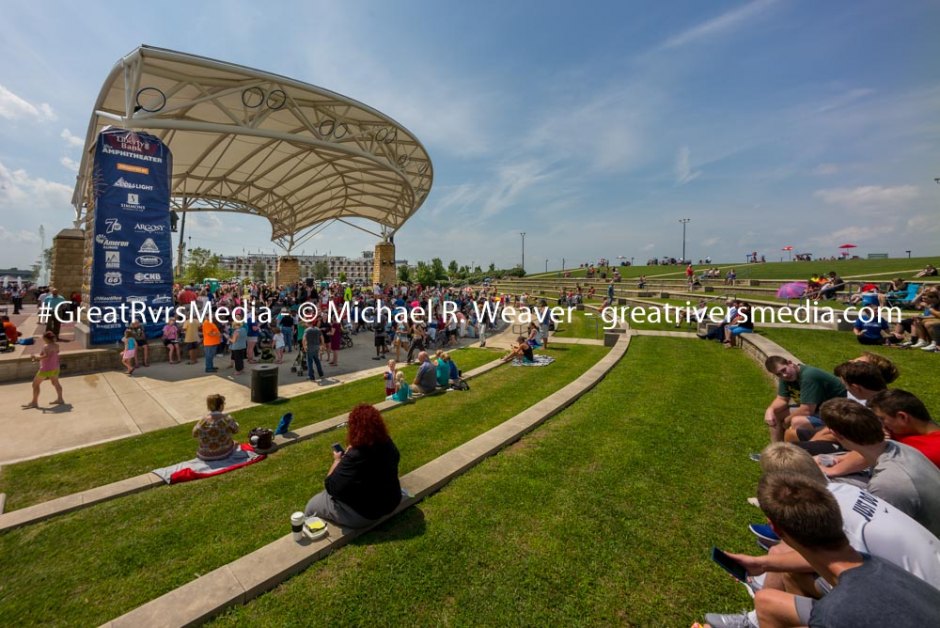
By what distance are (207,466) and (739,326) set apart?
14.2m

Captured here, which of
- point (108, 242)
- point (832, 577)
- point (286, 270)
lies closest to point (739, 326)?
point (832, 577)

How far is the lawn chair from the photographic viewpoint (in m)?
14.3

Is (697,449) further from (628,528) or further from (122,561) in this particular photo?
(122,561)

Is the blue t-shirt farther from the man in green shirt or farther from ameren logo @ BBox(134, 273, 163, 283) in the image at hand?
ameren logo @ BBox(134, 273, 163, 283)

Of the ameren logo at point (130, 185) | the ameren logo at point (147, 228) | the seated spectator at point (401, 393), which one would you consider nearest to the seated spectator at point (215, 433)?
the seated spectator at point (401, 393)

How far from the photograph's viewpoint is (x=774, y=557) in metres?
2.32

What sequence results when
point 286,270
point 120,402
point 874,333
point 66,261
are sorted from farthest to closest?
point 286,270
point 66,261
point 874,333
point 120,402

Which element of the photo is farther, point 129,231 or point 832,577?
point 129,231

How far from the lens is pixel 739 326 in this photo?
11.9 meters

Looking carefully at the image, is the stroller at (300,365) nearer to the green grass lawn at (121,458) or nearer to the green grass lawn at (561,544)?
the green grass lawn at (121,458)

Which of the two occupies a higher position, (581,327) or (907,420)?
(907,420)

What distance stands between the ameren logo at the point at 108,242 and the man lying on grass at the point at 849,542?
16129 millimetres

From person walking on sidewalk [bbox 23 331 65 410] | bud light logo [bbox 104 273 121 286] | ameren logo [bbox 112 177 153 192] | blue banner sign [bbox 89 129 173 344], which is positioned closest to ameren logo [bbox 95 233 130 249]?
blue banner sign [bbox 89 129 173 344]

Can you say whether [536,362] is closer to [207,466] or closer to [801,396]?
[801,396]
